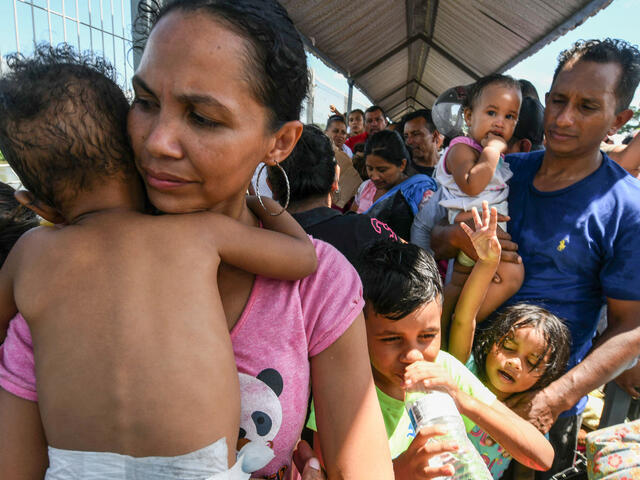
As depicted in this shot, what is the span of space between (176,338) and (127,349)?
9cm

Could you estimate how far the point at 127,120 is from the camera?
1.00 meters

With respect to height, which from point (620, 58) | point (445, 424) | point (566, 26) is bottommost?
point (445, 424)

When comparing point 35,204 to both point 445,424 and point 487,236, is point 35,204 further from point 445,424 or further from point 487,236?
point 487,236

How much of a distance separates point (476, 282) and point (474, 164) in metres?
0.87

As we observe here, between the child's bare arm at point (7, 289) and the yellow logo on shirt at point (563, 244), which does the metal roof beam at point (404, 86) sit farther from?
the child's bare arm at point (7, 289)

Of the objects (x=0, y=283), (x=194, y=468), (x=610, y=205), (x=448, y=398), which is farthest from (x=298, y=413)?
(x=610, y=205)

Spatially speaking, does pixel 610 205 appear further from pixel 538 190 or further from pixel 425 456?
pixel 425 456

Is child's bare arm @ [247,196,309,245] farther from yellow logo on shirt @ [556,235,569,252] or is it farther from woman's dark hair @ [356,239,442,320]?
yellow logo on shirt @ [556,235,569,252]

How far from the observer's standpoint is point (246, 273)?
1.07 m

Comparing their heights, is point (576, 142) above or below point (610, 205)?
above

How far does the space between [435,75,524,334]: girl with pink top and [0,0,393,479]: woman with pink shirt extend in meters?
1.31

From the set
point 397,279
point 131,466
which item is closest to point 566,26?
point 397,279

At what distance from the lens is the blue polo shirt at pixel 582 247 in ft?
6.25

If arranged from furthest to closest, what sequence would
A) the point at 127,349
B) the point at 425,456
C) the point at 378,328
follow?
the point at 378,328
the point at 425,456
the point at 127,349
